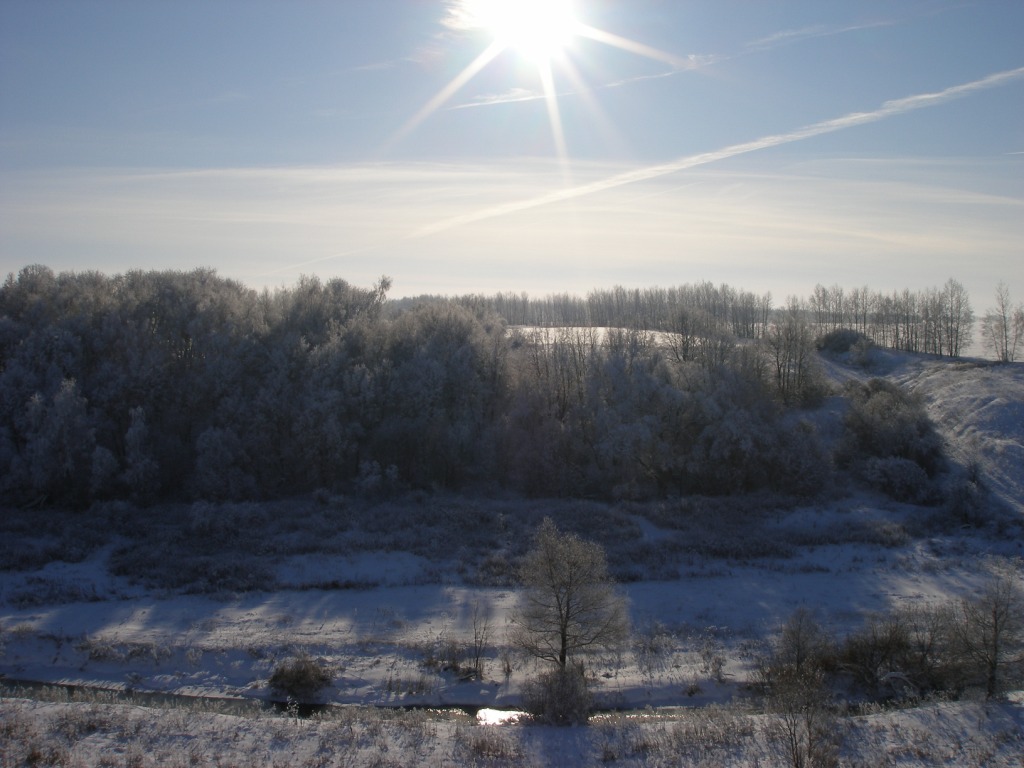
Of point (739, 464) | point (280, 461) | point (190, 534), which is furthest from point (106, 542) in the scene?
point (739, 464)

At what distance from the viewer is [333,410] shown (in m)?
38.6

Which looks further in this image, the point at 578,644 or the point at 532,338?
A: the point at 532,338

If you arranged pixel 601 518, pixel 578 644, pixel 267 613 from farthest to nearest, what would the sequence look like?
pixel 601 518, pixel 267 613, pixel 578 644

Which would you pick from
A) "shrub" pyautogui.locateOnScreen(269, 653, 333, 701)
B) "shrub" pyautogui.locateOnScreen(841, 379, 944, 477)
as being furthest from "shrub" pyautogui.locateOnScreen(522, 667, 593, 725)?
"shrub" pyautogui.locateOnScreen(841, 379, 944, 477)

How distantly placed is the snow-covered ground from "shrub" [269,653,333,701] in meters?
0.42

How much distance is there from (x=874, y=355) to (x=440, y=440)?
4615cm

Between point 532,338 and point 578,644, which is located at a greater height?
point 532,338

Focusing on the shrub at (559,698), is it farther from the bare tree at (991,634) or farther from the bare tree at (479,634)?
the bare tree at (991,634)

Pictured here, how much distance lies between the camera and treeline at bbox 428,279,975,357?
2319 inches

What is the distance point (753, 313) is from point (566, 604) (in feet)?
272

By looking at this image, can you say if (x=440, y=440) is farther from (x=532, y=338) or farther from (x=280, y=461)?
(x=532, y=338)

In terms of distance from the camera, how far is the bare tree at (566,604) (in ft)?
61.7

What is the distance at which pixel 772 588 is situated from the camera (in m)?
26.2

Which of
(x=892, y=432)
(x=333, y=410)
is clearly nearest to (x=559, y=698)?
(x=333, y=410)
